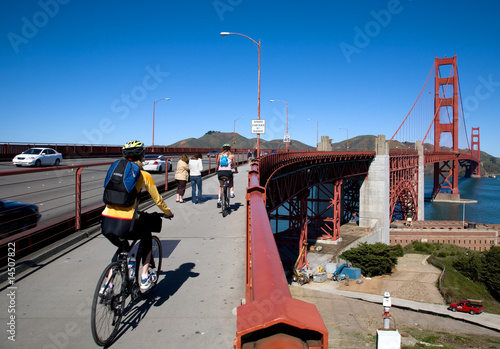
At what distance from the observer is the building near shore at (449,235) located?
60.0 m

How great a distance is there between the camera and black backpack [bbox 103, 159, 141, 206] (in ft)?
12.4

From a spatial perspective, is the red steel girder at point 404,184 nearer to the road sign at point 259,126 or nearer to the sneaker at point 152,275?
the road sign at point 259,126

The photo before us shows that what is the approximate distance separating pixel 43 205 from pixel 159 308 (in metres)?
7.36

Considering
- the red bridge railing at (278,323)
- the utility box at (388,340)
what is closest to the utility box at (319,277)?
the utility box at (388,340)

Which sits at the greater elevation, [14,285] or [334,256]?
[14,285]

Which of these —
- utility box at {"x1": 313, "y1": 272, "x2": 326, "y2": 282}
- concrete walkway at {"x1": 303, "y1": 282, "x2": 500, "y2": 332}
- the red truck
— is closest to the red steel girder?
the red truck

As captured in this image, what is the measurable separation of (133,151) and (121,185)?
1.68 ft

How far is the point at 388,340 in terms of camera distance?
52.9 ft

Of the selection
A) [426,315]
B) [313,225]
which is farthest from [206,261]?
[313,225]

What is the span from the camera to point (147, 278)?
13.9 ft

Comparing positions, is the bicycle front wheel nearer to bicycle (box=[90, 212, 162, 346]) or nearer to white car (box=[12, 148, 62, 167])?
bicycle (box=[90, 212, 162, 346])

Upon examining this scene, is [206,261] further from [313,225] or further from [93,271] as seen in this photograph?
[313,225]

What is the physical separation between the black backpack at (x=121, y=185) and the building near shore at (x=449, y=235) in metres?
60.5

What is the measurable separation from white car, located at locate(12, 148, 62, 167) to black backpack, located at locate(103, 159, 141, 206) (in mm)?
24393
